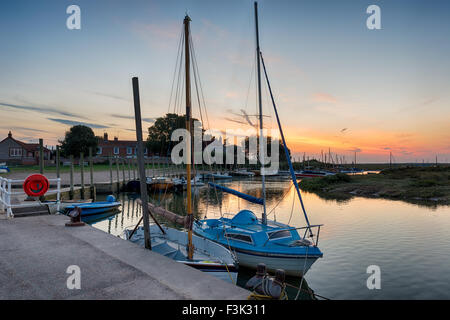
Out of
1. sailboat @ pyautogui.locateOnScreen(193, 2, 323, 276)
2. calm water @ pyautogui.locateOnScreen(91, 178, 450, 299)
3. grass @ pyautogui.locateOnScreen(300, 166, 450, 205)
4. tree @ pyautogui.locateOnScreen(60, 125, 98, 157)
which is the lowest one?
calm water @ pyautogui.locateOnScreen(91, 178, 450, 299)

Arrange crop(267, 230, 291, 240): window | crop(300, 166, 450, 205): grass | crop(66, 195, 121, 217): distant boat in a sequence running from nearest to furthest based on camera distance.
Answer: crop(267, 230, 291, 240): window, crop(66, 195, 121, 217): distant boat, crop(300, 166, 450, 205): grass

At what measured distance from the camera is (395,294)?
1089 centimetres

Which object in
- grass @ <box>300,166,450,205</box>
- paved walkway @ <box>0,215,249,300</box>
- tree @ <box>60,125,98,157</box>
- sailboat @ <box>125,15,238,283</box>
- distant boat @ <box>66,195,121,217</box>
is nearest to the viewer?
paved walkway @ <box>0,215,249,300</box>

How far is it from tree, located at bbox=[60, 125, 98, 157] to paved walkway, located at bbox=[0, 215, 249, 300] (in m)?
77.4

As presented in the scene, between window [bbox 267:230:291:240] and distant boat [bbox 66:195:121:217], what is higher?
window [bbox 267:230:291:240]

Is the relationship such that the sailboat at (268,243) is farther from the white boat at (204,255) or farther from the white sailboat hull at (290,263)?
the white boat at (204,255)

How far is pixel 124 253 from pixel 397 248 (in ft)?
52.5

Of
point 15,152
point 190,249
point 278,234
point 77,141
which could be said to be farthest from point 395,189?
point 15,152

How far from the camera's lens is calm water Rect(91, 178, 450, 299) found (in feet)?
37.6

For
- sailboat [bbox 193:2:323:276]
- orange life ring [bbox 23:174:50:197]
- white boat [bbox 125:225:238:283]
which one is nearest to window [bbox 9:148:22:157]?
orange life ring [bbox 23:174:50:197]

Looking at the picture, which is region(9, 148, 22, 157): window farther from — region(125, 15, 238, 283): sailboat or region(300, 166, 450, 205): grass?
region(125, 15, 238, 283): sailboat
